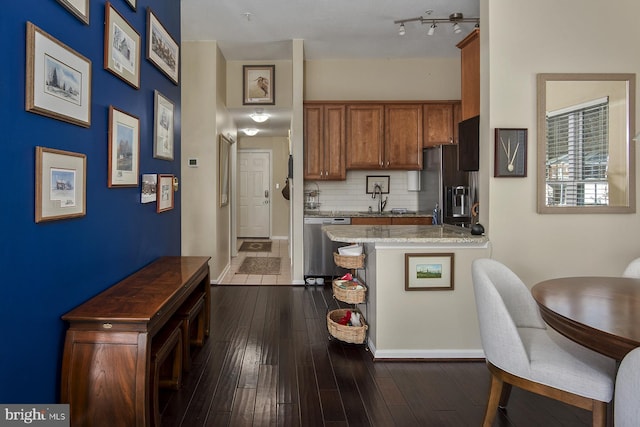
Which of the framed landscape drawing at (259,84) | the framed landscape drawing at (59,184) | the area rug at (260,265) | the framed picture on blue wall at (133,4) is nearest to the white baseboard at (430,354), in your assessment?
the framed landscape drawing at (59,184)

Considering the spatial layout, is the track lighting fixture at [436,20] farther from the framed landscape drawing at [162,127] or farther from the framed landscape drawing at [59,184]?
the framed landscape drawing at [59,184]

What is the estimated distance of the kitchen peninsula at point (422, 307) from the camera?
9.87ft

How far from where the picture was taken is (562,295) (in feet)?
6.06

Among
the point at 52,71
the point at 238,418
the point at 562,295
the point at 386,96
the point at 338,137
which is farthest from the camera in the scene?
the point at 386,96

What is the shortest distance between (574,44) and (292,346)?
2997 mm

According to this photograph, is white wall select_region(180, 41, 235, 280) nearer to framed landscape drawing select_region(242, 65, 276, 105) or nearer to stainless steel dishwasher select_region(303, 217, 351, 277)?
framed landscape drawing select_region(242, 65, 276, 105)

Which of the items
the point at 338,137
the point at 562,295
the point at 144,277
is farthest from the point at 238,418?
the point at 338,137

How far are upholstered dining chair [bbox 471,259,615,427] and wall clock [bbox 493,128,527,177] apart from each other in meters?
1.08

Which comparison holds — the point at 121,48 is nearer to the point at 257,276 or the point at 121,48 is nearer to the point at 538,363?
the point at 538,363

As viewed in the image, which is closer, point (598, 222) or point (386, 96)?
point (598, 222)

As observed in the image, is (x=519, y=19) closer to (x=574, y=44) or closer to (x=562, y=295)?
(x=574, y=44)

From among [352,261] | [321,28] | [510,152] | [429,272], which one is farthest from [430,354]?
[321,28]

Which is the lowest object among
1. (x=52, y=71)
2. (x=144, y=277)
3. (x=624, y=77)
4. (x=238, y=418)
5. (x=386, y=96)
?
(x=238, y=418)

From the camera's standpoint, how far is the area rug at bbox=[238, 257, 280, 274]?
20.3 ft
